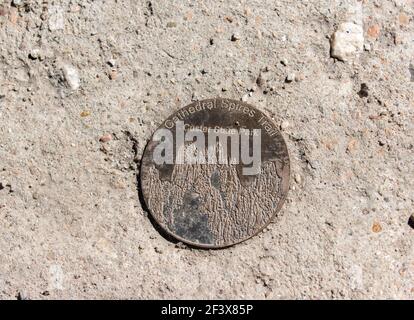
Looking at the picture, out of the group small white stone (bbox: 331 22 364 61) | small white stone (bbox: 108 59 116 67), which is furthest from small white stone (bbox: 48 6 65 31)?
small white stone (bbox: 331 22 364 61)

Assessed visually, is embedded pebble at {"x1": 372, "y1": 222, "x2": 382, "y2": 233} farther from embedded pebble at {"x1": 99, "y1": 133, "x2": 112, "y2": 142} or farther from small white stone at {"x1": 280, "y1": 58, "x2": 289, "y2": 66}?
embedded pebble at {"x1": 99, "y1": 133, "x2": 112, "y2": 142}

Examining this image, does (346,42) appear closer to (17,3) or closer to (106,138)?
(106,138)

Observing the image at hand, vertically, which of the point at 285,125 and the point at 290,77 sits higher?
the point at 290,77

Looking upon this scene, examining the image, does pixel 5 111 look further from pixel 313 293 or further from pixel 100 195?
pixel 313 293

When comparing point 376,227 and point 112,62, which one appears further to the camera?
point 112,62

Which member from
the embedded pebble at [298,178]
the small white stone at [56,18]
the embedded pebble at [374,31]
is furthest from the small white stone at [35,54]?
the embedded pebble at [374,31]

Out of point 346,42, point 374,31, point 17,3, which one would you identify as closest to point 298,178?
point 346,42
